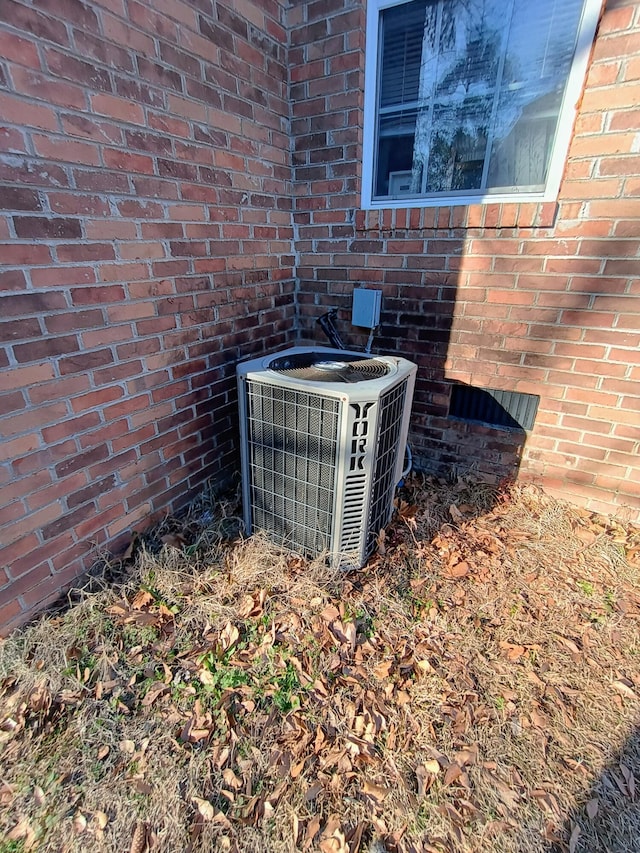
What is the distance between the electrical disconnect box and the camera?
2.54m

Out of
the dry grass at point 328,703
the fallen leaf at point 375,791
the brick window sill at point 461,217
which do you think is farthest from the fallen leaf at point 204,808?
the brick window sill at point 461,217

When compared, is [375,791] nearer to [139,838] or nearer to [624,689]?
[139,838]

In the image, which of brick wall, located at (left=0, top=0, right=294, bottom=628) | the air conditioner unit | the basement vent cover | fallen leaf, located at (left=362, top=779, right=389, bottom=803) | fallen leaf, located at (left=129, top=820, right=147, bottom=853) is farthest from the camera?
the basement vent cover

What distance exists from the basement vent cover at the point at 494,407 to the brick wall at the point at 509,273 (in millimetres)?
57

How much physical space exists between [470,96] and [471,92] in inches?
0.7

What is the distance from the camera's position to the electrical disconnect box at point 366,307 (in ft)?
8.33

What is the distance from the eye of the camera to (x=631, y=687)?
1552mm

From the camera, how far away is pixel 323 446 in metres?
1.81

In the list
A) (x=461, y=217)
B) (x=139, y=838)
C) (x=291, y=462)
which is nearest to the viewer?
(x=139, y=838)

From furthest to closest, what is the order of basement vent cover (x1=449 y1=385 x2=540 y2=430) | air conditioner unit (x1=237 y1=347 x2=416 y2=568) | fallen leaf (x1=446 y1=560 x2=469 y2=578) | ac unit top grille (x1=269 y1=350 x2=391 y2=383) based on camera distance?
basement vent cover (x1=449 y1=385 x2=540 y2=430), fallen leaf (x1=446 y1=560 x2=469 y2=578), ac unit top grille (x1=269 y1=350 x2=391 y2=383), air conditioner unit (x1=237 y1=347 x2=416 y2=568)

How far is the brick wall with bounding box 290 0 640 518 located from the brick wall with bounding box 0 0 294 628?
1.13ft

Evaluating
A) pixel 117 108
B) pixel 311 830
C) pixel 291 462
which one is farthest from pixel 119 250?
pixel 311 830

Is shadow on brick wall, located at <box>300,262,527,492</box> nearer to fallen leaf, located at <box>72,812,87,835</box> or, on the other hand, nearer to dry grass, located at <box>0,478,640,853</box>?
dry grass, located at <box>0,478,640,853</box>

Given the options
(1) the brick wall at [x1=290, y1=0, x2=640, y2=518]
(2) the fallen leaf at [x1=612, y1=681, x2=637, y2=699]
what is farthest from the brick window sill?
(2) the fallen leaf at [x1=612, y1=681, x2=637, y2=699]
